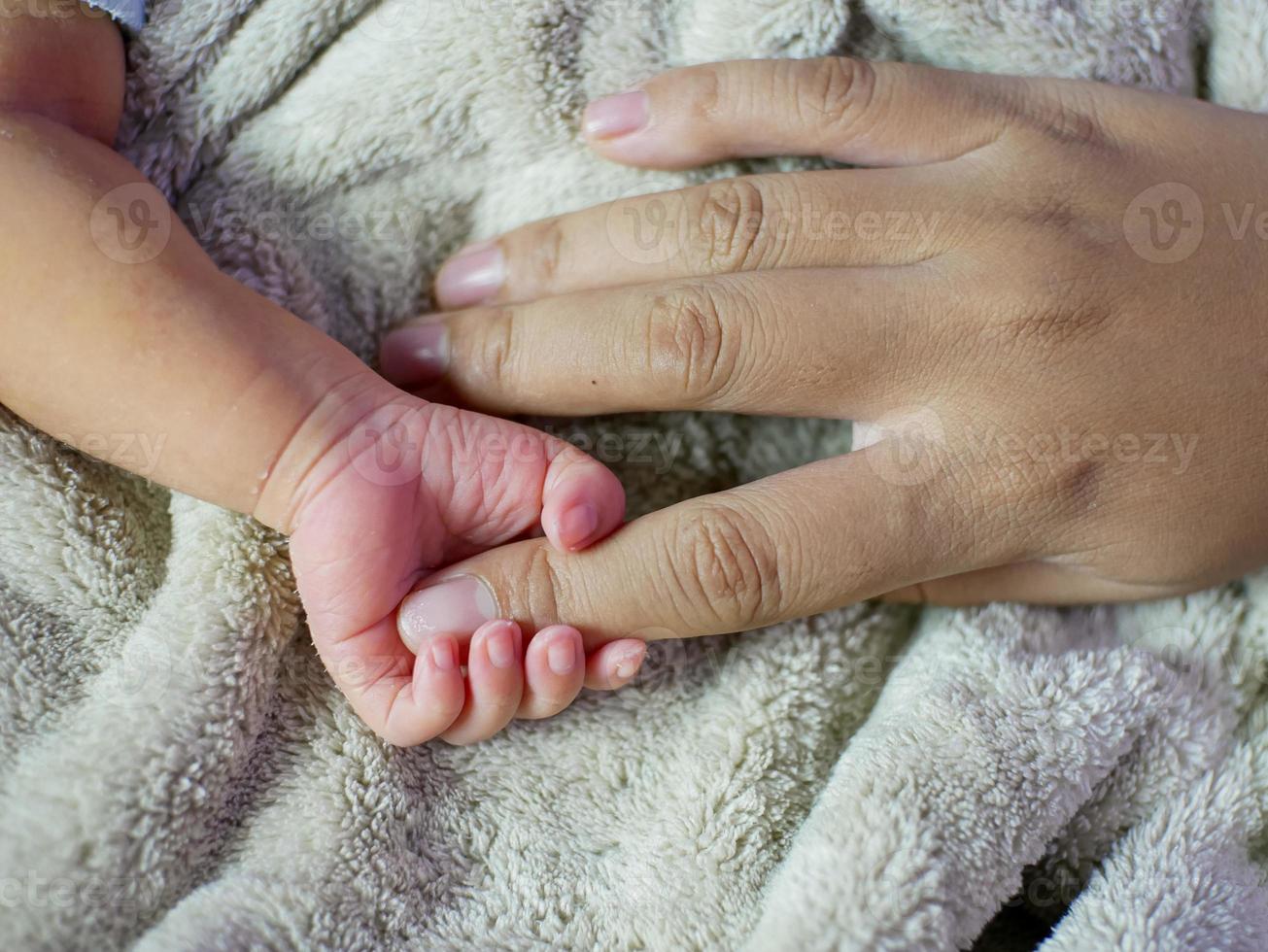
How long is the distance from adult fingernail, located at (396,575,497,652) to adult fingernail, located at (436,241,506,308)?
260 mm

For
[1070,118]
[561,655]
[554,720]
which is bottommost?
[554,720]

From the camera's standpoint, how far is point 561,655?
0.66 m

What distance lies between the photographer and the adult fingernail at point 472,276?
798 millimetres

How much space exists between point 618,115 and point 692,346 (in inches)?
8.8

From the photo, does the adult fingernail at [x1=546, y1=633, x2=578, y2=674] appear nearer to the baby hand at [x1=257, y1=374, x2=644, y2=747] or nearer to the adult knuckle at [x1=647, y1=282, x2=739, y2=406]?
the baby hand at [x1=257, y1=374, x2=644, y2=747]

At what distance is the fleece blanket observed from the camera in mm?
651

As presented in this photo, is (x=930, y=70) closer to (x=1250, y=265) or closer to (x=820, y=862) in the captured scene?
(x=1250, y=265)

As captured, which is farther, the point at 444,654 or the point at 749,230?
the point at 749,230

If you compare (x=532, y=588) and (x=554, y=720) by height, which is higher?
(x=532, y=588)

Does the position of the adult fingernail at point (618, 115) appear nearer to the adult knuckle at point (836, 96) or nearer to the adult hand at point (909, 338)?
the adult hand at point (909, 338)

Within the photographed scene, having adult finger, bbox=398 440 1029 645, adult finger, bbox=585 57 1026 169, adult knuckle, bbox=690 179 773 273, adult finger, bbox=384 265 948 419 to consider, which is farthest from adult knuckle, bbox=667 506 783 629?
adult finger, bbox=585 57 1026 169

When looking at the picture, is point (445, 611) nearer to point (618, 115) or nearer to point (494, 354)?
point (494, 354)

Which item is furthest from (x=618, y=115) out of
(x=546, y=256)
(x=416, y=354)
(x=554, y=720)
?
(x=554, y=720)

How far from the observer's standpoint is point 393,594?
68 centimetres
